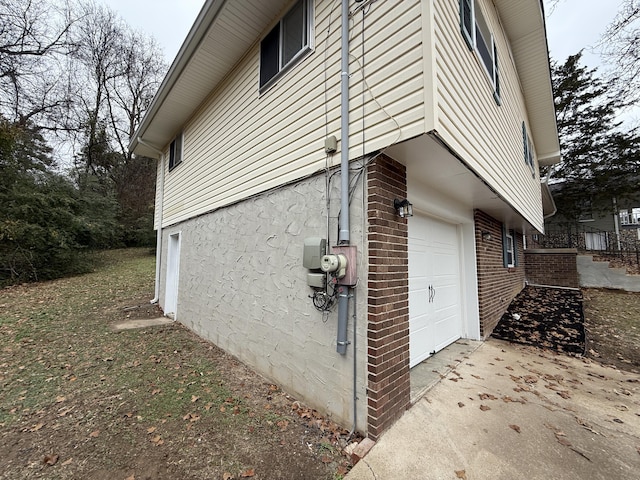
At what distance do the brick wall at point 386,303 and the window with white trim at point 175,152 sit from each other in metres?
6.53

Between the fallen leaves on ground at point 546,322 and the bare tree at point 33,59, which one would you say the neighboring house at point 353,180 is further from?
the bare tree at point 33,59

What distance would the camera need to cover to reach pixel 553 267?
387 inches

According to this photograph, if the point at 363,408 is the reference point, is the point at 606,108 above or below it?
above

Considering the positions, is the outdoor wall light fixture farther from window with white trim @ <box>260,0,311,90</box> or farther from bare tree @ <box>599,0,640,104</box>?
bare tree @ <box>599,0,640,104</box>

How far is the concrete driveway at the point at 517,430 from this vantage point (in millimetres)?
2217

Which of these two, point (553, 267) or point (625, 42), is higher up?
point (625, 42)

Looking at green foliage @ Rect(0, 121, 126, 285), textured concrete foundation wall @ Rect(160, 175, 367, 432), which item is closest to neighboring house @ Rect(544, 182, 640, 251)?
textured concrete foundation wall @ Rect(160, 175, 367, 432)

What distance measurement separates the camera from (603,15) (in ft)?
21.2

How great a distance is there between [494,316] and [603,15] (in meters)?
7.52

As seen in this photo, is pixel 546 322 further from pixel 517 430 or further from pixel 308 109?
pixel 308 109

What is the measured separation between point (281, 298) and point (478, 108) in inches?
138

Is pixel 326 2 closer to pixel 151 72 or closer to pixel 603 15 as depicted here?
pixel 603 15

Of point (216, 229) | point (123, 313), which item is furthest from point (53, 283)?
point (216, 229)

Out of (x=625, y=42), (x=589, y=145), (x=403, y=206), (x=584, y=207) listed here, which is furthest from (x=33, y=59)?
(x=584, y=207)
